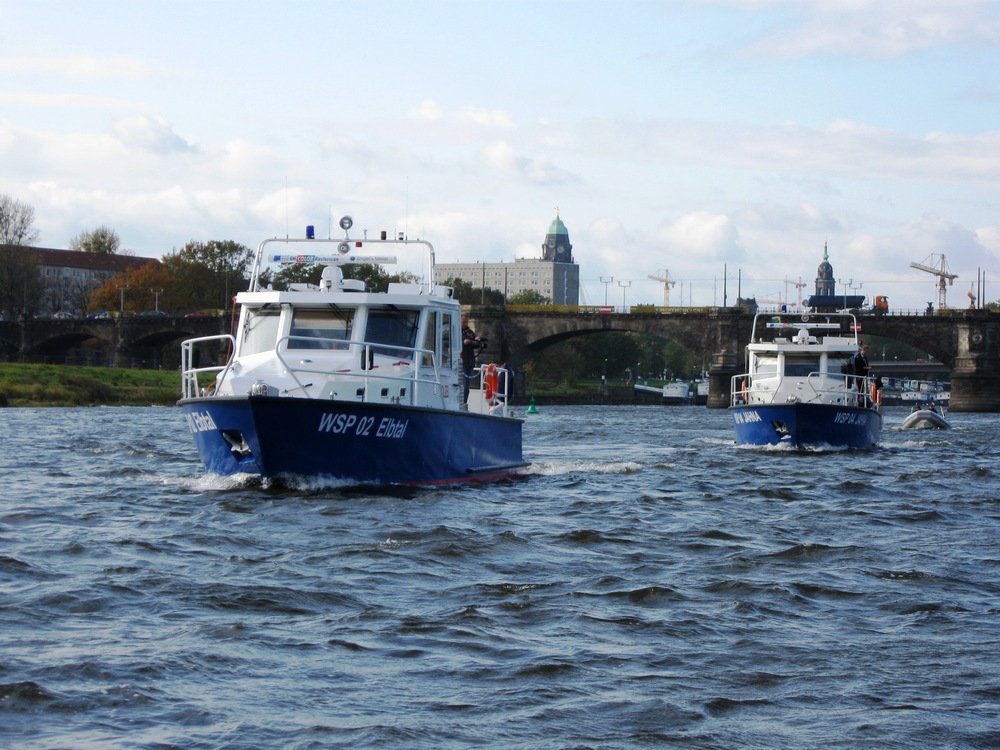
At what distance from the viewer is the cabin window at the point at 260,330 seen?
769 inches

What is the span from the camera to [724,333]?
9712 centimetres

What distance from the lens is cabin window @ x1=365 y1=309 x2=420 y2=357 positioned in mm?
19625

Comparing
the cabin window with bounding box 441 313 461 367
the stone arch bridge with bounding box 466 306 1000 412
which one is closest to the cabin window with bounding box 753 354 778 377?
the cabin window with bounding box 441 313 461 367

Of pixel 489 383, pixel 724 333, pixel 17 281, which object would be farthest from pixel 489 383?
pixel 17 281

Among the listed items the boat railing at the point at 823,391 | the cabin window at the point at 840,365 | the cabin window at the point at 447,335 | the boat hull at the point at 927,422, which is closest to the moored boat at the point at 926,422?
the boat hull at the point at 927,422

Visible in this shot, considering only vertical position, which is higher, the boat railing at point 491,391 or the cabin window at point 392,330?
the cabin window at point 392,330

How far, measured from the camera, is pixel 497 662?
360 inches

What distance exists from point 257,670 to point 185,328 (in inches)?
3841

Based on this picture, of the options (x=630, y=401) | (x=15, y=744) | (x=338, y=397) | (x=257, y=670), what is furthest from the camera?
(x=630, y=401)

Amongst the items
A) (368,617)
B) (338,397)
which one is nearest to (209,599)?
(368,617)

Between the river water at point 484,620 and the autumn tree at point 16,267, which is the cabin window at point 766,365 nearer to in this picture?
the river water at point 484,620

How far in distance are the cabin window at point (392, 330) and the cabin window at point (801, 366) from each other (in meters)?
17.4

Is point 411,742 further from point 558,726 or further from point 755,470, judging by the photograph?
point 755,470

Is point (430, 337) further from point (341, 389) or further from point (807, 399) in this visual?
point (807, 399)
